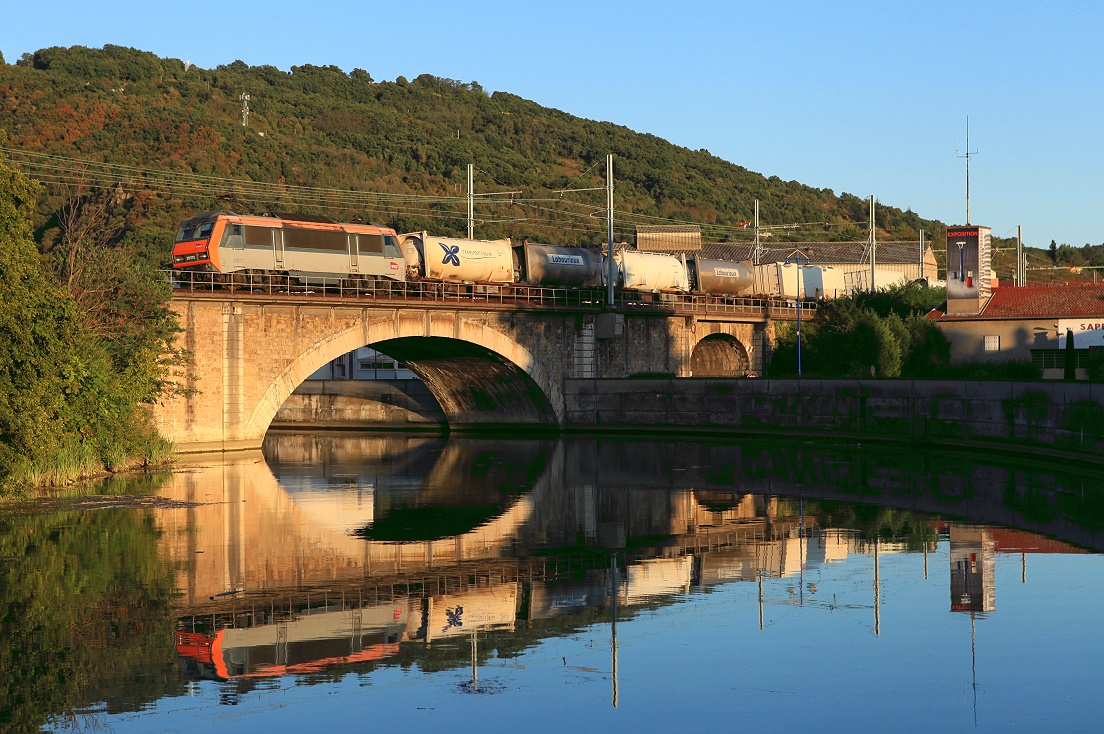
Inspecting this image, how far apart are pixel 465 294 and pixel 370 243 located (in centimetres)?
559

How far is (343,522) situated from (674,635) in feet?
40.6

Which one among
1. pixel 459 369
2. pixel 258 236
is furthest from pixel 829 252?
pixel 258 236

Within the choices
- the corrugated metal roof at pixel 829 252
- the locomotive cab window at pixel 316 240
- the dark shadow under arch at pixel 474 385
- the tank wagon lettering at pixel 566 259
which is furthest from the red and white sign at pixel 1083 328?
the corrugated metal roof at pixel 829 252

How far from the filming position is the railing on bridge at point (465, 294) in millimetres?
46906

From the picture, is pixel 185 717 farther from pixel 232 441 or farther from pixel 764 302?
pixel 764 302

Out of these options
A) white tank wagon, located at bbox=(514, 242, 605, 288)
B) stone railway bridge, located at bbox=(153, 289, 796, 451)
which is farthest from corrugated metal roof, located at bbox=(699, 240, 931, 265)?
white tank wagon, located at bbox=(514, 242, 605, 288)

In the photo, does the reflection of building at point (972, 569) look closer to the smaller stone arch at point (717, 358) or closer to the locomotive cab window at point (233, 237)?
the locomotive cab window at point (233, 237)

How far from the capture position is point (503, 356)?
56594 mm

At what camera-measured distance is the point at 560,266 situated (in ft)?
201

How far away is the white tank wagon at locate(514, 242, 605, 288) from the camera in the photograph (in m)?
60.0

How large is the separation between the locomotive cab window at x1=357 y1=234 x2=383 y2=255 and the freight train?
0.14 feet

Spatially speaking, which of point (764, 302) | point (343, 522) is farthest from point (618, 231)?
point (343, 522)

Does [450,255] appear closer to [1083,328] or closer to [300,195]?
[1083,328]

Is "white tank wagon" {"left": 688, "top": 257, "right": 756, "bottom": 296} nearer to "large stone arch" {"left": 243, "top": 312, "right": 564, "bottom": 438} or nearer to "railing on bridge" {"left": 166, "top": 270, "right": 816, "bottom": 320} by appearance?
"railing on bridge" {"left": 166, "top": 270, "right": 816, "bottom": 320}
